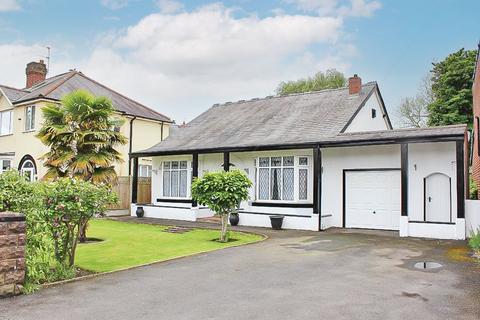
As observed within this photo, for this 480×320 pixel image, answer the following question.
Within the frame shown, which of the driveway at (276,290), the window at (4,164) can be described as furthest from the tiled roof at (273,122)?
the window at (4,164)

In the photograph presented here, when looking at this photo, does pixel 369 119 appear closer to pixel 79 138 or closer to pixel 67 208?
pixel 79 138

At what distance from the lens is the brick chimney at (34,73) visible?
28000mm

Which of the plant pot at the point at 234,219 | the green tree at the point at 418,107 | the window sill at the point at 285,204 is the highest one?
the green tree at the point at 418,107

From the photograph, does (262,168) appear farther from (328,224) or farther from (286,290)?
(286,290)

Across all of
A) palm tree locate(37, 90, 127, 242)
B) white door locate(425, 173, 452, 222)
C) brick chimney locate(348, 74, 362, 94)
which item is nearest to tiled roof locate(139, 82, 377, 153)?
brick chimney locate(348, 74, 362, 94)

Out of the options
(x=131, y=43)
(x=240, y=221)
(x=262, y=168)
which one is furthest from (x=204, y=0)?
(x=240, y=221)

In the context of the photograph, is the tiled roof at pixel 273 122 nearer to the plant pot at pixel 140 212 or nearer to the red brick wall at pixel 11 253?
the plant pot at pixel 140 212

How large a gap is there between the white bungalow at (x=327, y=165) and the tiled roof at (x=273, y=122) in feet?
0.19

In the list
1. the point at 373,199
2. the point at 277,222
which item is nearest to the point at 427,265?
the point at 373,199

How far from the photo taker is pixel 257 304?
19.9 ft

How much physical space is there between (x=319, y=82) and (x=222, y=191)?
31567mm

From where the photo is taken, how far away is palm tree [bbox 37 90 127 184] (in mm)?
12844

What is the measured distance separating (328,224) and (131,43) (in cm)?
1252

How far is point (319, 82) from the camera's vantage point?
137 ft
